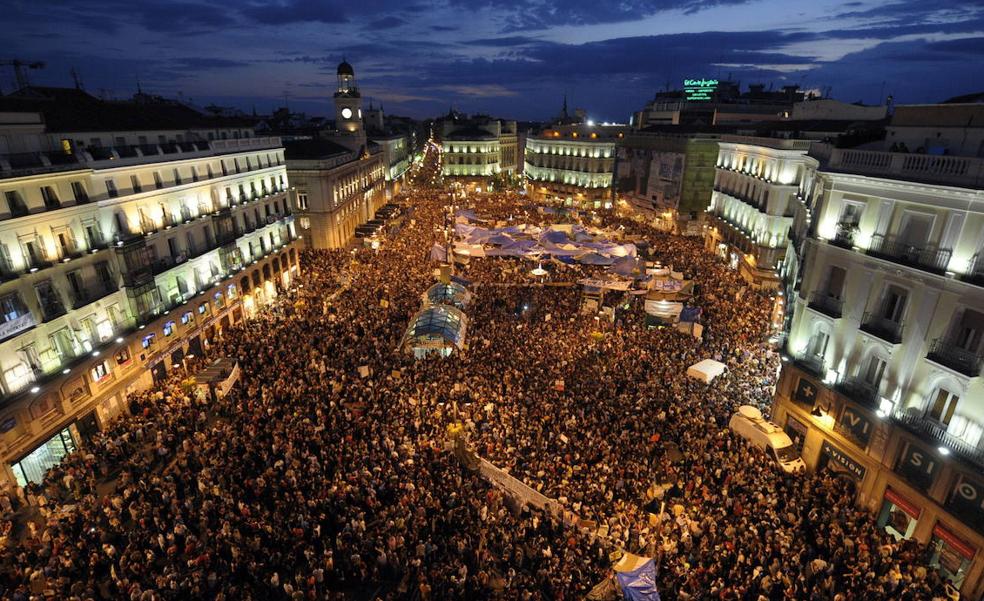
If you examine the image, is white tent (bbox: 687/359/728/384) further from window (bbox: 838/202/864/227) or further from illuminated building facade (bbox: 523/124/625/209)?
illuminated building facade (bbox: 523/124/625/209)

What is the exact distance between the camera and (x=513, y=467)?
18.2 m

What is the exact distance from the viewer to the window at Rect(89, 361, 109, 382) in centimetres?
2222

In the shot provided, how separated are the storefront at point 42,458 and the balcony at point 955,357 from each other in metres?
31.5

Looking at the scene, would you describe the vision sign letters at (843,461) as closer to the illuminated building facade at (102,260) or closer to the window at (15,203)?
the illuminated building facade at (102,260)

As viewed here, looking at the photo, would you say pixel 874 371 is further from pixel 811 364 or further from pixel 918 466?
pixel 918 466

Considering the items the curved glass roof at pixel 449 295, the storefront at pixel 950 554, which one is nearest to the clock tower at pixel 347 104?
the curved glass roof at pixel 449 295

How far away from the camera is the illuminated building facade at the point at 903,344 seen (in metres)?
14.7

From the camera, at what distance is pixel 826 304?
1925cm

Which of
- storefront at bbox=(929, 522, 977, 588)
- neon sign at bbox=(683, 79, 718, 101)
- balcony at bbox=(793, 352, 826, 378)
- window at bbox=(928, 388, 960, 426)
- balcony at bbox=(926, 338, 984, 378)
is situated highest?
neon sign at bbox=(683, 79, 718, 101)

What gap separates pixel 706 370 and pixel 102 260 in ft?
95.1

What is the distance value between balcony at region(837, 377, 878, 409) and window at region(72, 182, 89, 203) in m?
32.4

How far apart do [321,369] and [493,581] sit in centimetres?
1438

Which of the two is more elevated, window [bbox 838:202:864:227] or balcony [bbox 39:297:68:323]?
window [bbox 838:202:864:227]

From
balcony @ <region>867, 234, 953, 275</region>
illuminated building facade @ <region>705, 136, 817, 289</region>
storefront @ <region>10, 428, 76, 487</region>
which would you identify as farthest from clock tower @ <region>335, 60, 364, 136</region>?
balcony @ <region>867, 234, 953, 275</region>
